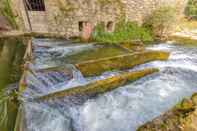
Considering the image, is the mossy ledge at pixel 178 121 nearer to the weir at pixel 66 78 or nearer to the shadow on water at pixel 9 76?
the weir at pixel 66 78

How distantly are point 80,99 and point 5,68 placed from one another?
95.7 inches

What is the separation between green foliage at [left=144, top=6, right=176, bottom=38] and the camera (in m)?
8.23

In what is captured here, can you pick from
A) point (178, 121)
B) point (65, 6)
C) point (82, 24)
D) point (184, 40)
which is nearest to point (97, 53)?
point (82, 24)

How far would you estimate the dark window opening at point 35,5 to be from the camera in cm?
763

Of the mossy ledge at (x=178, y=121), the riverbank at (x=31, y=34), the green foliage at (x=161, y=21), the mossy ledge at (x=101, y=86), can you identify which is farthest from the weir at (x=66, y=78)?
the green foliage at (x=161, y=21)

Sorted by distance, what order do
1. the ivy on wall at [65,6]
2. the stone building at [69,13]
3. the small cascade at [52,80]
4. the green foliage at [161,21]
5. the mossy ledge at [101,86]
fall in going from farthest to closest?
the green foliage at [161,21] < the stone building at [69,13] < the ivy on wall at [65,6] < the small cascade at [52,80] < the mossy ledge at [101,86]

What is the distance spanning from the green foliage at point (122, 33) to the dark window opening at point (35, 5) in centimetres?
248

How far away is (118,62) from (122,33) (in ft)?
9.75

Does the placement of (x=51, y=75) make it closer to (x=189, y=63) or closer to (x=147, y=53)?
(x=147, y=53)

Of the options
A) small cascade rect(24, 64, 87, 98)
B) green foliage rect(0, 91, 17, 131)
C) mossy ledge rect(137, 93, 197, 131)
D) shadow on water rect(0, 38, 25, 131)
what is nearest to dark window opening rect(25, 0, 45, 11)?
shadow on water rect(0, 38, 25, 131)

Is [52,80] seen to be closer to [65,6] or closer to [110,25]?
[65,6]

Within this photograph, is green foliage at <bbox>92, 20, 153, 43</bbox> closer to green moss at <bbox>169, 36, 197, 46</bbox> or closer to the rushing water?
green moss at <bbox>169, 36, 197, 46</bbox>

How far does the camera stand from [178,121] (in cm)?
287

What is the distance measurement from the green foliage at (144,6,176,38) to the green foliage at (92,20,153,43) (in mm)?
354
